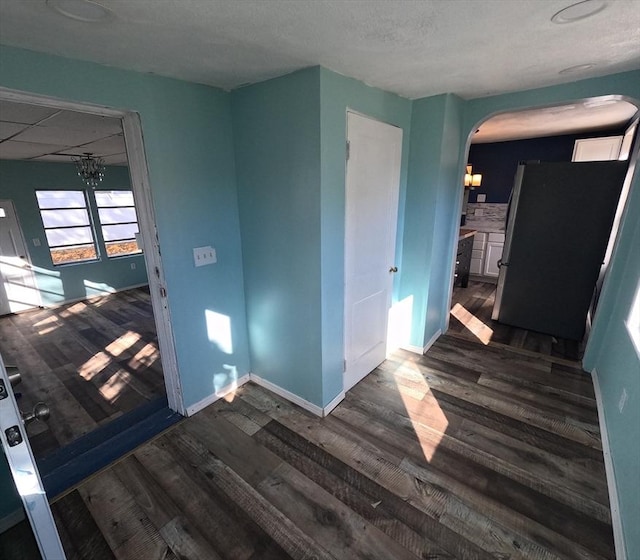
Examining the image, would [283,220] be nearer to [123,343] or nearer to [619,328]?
[619,328]

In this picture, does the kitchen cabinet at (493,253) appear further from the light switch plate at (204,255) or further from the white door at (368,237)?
the light switch plate at (204,255)

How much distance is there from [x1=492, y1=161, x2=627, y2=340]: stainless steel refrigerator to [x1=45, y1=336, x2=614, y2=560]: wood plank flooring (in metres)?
1.12

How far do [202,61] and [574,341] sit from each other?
4308 mm

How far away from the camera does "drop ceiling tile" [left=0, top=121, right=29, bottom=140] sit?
247cm

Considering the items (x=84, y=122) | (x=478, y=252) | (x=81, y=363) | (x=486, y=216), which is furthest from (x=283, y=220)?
(x=486, y=216)

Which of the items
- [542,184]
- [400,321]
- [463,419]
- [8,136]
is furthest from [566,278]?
[8,136]

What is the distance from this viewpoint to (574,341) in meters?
3.49

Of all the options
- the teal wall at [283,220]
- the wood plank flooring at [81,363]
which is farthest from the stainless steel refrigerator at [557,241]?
the wood plank flooring at [81,363]

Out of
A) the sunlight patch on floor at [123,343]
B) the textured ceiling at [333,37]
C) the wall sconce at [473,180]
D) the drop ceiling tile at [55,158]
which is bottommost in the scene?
the sunlight patch on floor at [123,343]

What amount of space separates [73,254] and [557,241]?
23.5ft

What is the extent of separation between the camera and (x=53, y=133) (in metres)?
2.86

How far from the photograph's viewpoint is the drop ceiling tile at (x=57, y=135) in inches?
107

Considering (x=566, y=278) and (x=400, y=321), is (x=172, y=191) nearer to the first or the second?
(x=400, y=321)

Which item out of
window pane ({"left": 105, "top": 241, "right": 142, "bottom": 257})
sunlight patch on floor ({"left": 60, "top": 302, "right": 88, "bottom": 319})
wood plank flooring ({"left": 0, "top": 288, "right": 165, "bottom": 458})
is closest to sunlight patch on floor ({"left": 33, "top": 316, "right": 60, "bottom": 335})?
wood plank flooring ({"left": 0, "top": 288, "right": 165, "bottom": 458})
